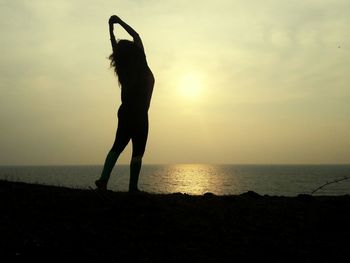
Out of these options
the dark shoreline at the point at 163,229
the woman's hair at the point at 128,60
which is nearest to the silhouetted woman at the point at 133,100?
the woman's hair at the point at 128,60

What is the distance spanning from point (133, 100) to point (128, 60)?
77 cm

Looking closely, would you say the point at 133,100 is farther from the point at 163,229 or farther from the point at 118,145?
the point at 163,229

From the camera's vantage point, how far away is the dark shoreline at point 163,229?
5332mm

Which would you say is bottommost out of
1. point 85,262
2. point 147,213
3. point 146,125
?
point 85,262

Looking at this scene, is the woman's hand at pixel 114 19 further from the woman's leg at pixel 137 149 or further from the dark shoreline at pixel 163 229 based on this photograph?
the dark shoreline at pixel 163 229

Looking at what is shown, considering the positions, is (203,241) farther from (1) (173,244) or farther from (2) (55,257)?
(2) (55,257)

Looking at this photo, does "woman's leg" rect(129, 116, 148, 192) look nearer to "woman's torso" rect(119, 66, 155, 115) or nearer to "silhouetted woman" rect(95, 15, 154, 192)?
"silhouetted woman" rect(95, 15, 154, 192)

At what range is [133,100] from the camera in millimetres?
8242

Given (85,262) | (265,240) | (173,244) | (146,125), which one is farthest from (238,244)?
(146,125)

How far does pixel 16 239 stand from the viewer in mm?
5387

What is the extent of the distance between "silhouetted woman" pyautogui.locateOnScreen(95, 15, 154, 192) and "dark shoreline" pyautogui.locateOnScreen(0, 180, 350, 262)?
2.60ft

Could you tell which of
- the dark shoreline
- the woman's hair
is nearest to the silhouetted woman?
the woman's hair

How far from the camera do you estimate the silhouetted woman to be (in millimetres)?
8195

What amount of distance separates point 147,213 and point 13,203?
2.11 m
